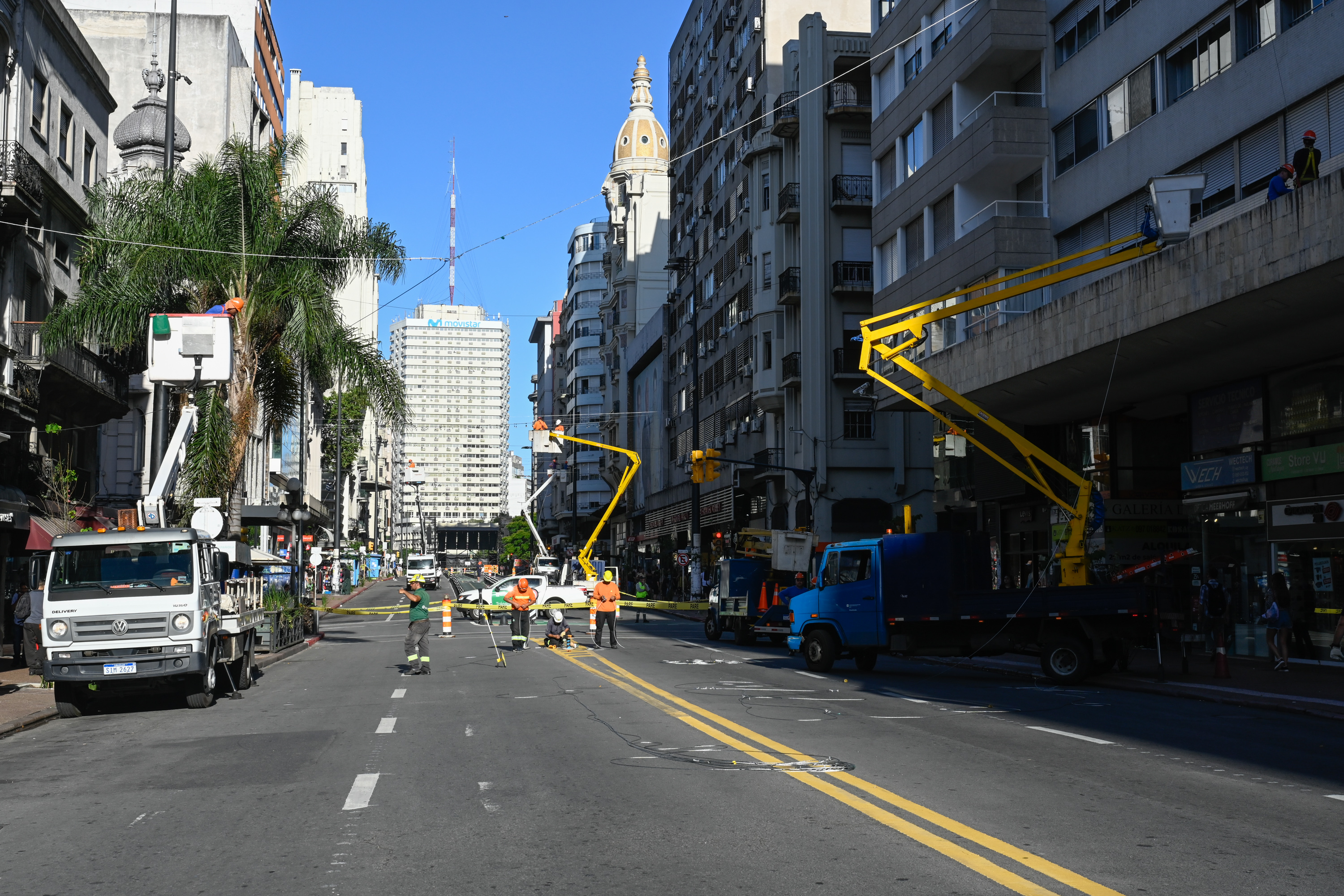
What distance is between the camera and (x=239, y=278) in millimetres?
28766

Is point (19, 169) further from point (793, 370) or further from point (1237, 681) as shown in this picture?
point (793, 370)

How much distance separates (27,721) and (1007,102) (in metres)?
25.8

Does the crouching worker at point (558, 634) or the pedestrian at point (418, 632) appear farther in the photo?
the crouching worker at point (558, 634)

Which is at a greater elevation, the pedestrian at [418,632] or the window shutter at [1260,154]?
the window shutter at [1260,154]

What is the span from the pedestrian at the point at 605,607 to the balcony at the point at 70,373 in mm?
12505

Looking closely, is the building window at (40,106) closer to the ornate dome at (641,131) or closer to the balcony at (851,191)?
the balcony at (851,191)

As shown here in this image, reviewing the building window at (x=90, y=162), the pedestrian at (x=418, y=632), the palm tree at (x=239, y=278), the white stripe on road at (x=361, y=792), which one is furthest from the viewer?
the building window at (x=90, y=162)

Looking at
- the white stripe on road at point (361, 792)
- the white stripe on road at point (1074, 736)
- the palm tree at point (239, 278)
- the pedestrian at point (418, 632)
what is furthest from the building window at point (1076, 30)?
the white stripe on road at point (361, 792)

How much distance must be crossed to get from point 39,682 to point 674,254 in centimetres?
5972

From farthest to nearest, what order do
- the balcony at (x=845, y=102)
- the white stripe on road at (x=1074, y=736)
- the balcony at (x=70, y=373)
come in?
the balcony at (x=845, y=102), the balcony at (x=70, y=373), the white stripe on road at (x=1074, y=736)

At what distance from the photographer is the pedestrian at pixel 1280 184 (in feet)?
65.9

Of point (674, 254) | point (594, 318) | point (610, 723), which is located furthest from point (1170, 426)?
point (594, 318)

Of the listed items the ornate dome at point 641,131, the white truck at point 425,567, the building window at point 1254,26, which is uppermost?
the ornate dome at point 641,131

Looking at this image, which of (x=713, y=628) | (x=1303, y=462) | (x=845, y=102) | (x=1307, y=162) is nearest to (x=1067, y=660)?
(x=1303, y=462)
